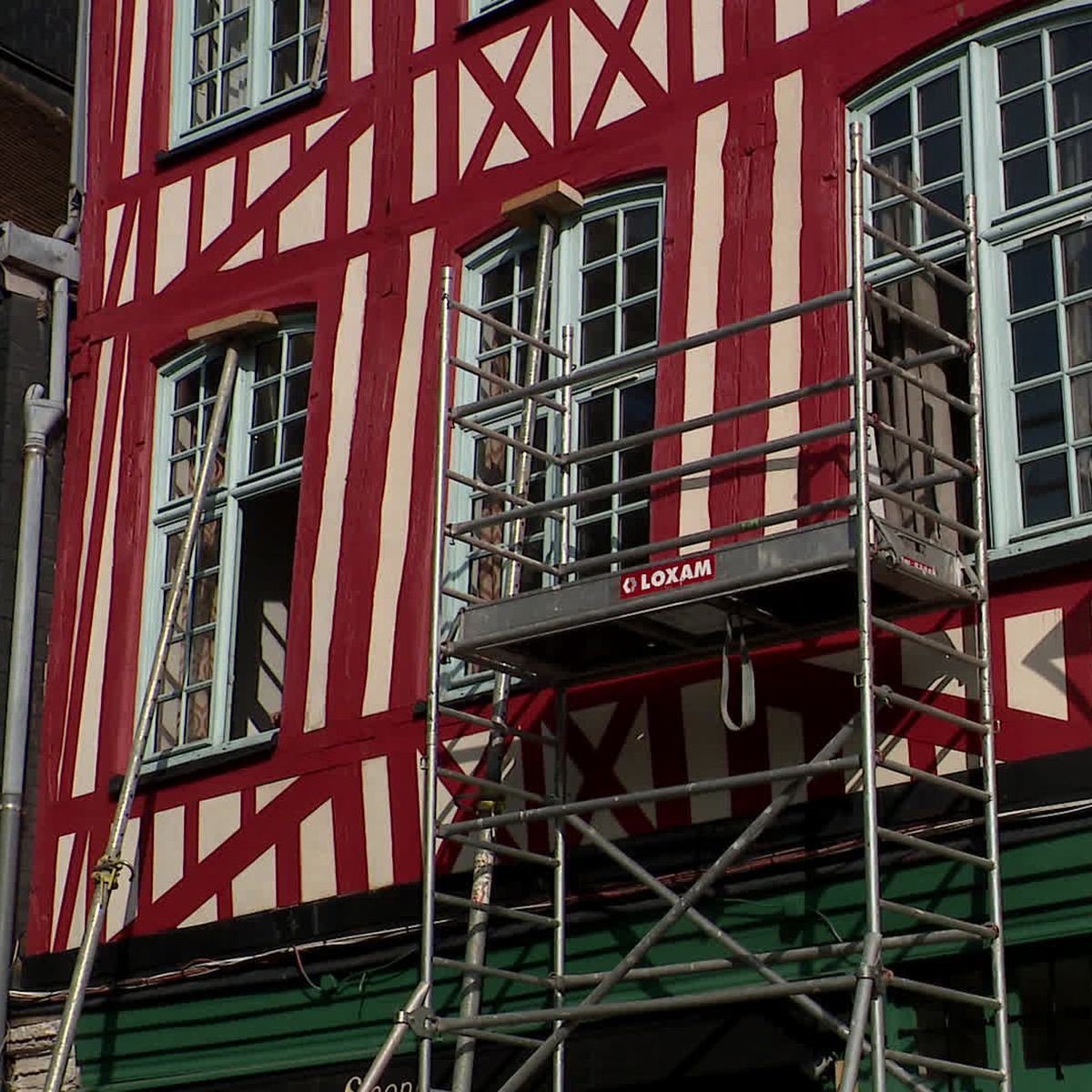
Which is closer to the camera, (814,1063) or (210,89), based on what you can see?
(814,1063)

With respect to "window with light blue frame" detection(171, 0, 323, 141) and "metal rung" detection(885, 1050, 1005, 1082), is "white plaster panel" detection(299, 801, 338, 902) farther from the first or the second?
"window with light blue frame" detection(171, 0, 323, 141)

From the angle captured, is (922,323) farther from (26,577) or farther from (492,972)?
(26,577)

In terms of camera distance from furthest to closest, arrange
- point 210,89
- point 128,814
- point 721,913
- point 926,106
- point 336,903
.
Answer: point 210,89 → point 128,814 → point 336,903 → point 926,106 → point 721,913

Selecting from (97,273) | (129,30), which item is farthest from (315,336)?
(129,30)

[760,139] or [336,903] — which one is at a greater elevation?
[760,139]

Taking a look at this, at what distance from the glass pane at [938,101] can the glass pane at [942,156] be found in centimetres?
6

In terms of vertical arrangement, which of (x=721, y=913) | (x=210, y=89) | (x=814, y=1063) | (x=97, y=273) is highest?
(x=210, y=89)

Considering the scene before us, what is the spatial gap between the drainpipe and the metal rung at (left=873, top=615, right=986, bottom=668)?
532cm

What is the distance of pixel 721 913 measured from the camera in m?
9.60

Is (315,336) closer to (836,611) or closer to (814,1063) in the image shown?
(836,611)

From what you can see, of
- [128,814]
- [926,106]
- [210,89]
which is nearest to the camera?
[926,106]

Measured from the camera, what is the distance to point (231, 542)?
12.5 metres

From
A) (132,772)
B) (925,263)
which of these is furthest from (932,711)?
(132,772)

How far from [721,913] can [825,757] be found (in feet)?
3.34
